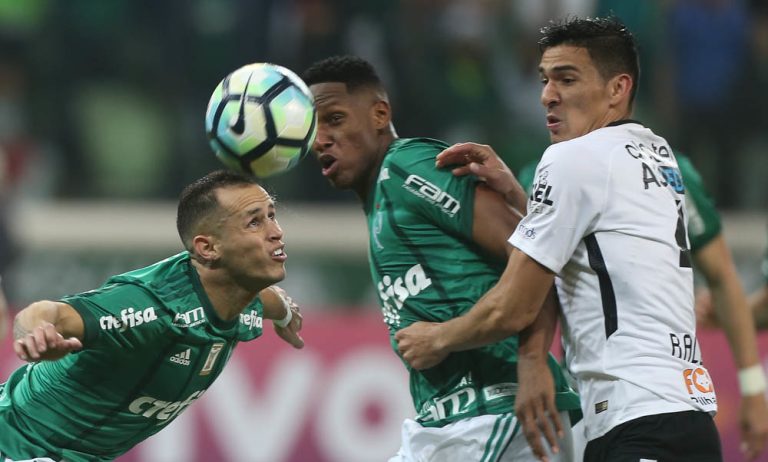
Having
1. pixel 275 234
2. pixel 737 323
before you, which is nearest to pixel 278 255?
pixel 275 234

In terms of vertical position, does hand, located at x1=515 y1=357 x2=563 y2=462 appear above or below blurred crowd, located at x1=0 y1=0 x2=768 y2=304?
below

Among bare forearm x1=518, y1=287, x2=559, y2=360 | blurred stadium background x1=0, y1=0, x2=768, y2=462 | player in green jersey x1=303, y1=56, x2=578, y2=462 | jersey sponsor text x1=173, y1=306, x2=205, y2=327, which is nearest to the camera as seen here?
bare forearm x1=518, y1=287, x2=559, y2=360

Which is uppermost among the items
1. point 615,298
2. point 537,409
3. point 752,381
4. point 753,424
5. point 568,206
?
point 568,206

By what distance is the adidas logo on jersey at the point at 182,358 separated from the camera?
16.4 feet

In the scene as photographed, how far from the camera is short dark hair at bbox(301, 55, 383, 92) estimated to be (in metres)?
5.25

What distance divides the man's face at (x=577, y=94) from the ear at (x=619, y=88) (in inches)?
0.6

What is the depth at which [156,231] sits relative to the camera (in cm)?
1099

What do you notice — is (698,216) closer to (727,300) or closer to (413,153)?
(727,300)

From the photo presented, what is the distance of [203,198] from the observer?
524 cm

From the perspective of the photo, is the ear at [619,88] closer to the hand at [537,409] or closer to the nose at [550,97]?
the nose at [550,97]

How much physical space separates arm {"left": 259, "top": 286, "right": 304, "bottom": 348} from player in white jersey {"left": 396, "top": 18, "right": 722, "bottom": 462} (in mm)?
1424

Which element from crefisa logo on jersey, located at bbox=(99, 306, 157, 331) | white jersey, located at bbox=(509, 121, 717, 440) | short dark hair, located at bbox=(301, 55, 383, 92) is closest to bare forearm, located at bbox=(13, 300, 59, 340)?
crefisa logo on jersey, located at bbox=(99, 306, 157, 331)

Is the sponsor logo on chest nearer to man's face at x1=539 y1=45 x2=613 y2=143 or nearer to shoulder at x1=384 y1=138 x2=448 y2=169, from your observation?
shoulder at x1=384 y1=138 x2=448 y2=169

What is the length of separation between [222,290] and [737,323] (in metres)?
2.80
